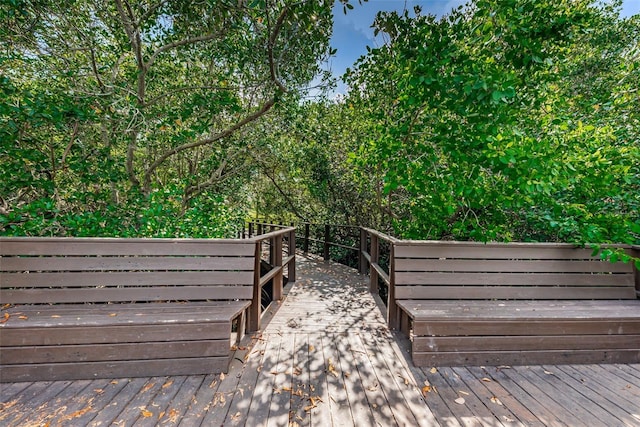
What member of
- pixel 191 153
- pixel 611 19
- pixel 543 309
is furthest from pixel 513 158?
pixel 611 19

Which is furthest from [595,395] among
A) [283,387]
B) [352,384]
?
[283,387]

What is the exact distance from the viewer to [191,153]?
6.37 meters

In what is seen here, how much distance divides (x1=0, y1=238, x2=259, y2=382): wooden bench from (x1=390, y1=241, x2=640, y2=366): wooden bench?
4.67 feet

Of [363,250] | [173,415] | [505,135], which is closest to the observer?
[173,415]

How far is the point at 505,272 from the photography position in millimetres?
2393

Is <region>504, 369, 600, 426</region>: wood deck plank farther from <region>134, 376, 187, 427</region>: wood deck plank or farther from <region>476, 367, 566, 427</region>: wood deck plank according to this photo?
<region>134, 376, 187, 427</region>: wood deck plank

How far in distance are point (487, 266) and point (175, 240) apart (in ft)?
8.82

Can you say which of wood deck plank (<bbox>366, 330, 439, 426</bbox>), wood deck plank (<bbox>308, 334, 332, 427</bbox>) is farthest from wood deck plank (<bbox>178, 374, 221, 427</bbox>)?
wood deck plank (<bbox>366, 330, 439, 426</bbox>)

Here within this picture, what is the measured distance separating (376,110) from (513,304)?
313cm

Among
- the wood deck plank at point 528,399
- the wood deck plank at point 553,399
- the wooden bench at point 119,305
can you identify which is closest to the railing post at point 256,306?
the wooden bench at point 119,305

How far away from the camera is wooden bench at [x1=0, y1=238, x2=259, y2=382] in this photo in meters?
1.76

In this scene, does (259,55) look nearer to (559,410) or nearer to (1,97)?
(1,97)

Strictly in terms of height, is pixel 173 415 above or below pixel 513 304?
below

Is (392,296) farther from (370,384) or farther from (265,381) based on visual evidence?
(265,381)
